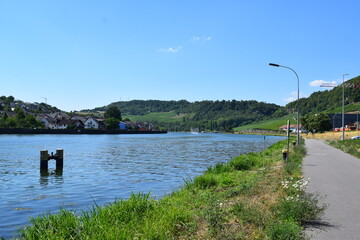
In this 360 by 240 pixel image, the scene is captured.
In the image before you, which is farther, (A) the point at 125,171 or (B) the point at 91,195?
(A) the point at 125,171

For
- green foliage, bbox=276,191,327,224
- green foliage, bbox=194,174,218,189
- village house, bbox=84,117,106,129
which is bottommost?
green foliage, bbox=194,174,218,189

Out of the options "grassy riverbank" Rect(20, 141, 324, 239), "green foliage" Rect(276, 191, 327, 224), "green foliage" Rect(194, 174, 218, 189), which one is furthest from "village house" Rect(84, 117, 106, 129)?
"green foliage" Rect(276, 191, 327, 224)

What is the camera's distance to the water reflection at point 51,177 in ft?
59.1

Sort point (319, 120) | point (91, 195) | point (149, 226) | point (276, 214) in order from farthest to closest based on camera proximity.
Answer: point (319, 120), point (91, 195), point (276, 214), point (149, 226)

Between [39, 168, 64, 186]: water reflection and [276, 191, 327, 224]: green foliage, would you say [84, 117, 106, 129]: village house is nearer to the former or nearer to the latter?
[39, 168, 64, 186]: water reflection

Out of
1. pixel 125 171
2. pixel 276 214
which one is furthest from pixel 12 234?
pixel 125 171

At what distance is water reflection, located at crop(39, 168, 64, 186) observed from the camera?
18016mm

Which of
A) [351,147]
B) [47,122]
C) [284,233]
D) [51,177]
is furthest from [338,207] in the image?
[47,122]

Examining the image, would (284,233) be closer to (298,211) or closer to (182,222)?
(298,211)

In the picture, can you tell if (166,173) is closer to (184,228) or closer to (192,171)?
(192,171)

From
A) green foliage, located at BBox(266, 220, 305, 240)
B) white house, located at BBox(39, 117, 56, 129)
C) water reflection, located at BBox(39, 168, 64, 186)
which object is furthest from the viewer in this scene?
white house, located at BBox(39, 117, 56, 129)

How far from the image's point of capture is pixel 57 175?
20.8 metres

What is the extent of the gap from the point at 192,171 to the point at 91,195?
10.1m

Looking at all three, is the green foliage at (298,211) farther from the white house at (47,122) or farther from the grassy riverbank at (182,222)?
the white house at (47,122)
